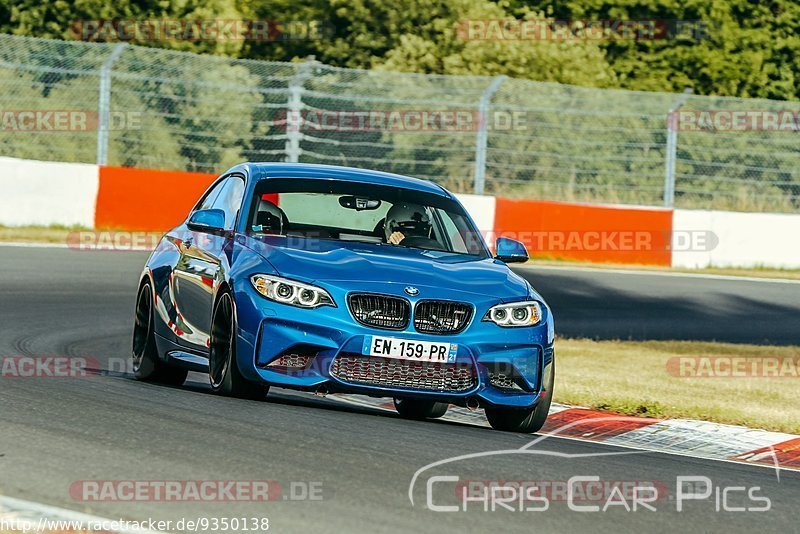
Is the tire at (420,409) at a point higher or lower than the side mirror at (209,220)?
lower

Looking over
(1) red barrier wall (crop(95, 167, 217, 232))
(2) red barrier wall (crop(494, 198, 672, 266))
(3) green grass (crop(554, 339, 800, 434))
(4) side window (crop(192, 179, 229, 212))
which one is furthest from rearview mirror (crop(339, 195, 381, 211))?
(2) red barrier wall (crop(494, 198, 672, 266))

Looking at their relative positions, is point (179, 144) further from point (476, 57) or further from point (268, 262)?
point (268, 262)

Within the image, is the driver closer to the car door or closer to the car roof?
the car roof

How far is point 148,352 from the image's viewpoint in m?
10.4

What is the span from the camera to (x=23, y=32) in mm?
33375

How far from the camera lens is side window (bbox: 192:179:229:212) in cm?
1082

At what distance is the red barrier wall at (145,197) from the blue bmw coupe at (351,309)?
1327 centimetres

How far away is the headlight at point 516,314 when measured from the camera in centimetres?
884

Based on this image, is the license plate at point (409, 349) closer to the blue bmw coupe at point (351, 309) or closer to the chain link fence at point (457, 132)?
the blue bmw coupe at point (351, 309)

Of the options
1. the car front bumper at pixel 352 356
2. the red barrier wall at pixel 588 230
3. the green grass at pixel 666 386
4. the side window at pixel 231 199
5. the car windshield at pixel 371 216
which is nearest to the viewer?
the car front bumper at pixel 352 356

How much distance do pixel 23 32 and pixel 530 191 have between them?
1318cm

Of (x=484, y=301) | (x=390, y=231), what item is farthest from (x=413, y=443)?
(x=390, y=231)

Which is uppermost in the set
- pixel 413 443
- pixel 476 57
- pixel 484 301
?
pixel 476 57

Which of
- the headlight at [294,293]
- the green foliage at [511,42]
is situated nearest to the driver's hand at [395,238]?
the headlight at [294,293]
